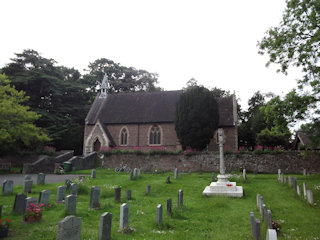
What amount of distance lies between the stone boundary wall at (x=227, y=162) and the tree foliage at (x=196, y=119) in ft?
8.37

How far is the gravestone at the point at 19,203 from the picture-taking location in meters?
8.07

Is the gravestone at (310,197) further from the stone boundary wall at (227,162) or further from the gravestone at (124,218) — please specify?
the stone boundary wall at (227,162)

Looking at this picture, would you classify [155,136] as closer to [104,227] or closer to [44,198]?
[44,198]

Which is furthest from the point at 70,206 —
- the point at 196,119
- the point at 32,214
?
the point at 196,119

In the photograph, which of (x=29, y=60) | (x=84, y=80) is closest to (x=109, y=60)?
(x=84, y=80)

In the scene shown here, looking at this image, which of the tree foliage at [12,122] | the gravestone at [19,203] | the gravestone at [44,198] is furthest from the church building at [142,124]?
the gravestone at [19,203]

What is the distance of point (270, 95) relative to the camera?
1427cm

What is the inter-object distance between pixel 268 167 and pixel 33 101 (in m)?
33.5

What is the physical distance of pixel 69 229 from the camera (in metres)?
5.14

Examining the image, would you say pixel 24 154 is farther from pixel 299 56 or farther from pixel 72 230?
pixel 299 56

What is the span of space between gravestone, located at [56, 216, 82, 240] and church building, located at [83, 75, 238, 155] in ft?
76.0

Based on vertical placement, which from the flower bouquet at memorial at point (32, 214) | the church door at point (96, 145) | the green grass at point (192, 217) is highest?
the church door at point (96, 145)

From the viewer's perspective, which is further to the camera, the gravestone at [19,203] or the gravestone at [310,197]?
the gravestone at [310,197]

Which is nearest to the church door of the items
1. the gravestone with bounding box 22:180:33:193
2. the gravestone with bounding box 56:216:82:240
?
the gravestone with bounding box 22:180:33:193
